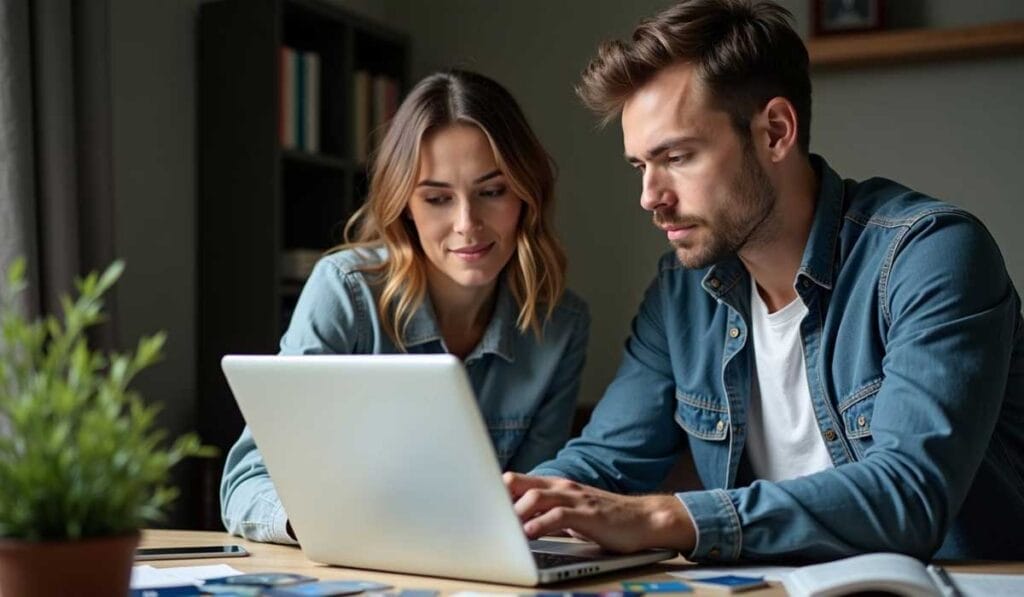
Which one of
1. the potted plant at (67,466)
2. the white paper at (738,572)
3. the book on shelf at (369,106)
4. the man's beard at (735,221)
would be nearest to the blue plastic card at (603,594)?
the white paper at (738,572)

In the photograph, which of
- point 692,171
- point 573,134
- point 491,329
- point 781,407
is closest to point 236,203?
point 573,134

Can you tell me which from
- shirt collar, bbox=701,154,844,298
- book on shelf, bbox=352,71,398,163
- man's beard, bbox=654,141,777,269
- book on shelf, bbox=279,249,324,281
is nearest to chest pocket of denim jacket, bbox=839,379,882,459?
shirt collar, bbox=701,154,844,298

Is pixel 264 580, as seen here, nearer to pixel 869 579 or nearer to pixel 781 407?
pixel 869 579

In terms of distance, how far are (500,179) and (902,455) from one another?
2.74 ft

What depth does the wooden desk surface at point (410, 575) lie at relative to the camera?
3.71 ft

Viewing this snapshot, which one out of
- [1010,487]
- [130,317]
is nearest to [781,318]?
[1010,487]

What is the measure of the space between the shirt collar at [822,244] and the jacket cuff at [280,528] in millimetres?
710

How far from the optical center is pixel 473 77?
2000 millimetres

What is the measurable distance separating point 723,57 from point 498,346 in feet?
1.92

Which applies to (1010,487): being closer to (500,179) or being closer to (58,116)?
(500,179)

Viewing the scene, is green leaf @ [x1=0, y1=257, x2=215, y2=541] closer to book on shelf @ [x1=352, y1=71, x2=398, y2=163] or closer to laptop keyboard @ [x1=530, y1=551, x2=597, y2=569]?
laptop keyboard @ [x1=530, y1=551, x2=597, y2=569]

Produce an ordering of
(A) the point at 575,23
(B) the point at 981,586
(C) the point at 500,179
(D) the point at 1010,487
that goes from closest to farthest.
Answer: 1. (B) the point at 981,586
2. (D) the point at 1010,487
3. (C) the point at 500,179
4. (A) the point at 575,23

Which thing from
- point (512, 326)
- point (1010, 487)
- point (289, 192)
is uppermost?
point (289, 192)

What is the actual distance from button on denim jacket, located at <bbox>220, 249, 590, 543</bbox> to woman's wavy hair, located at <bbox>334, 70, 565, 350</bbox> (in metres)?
0.02
